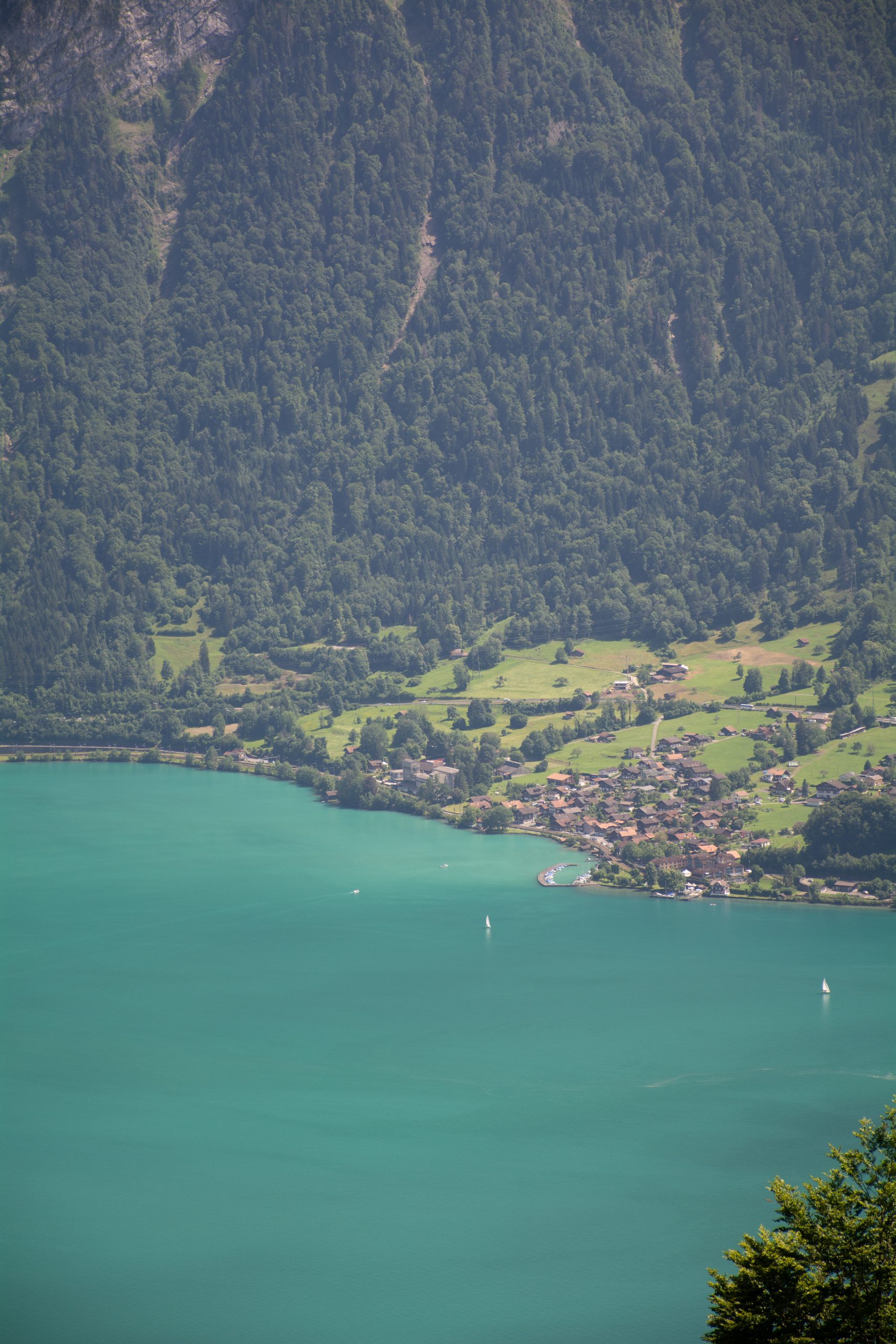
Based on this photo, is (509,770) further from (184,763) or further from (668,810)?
(184,763)

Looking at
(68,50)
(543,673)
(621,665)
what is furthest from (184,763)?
(68,50)

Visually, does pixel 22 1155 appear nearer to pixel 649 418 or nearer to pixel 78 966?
pixel 78 966

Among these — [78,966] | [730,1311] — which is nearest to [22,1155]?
[78,966]

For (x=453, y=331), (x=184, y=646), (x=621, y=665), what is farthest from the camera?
(x=453, y=331)

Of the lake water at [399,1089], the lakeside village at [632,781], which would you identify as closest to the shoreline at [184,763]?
the lakeside village at [632,781]

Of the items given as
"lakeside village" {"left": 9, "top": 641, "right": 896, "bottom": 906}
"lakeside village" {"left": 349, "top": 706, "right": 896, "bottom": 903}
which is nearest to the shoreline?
"lakeside village" {"left": 9, "top": 641, "right": 896, "bottom": 906}

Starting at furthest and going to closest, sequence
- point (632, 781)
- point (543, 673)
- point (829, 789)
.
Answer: point (543, 673)
point (632, 781)
point (829, 789)
